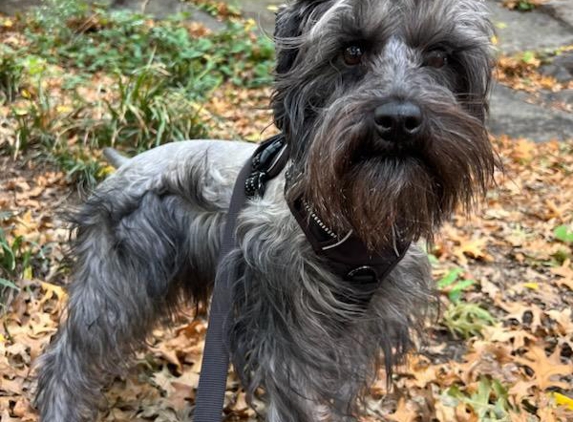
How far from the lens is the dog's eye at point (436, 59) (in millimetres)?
2139

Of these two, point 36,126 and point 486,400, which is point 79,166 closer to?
point 36,126

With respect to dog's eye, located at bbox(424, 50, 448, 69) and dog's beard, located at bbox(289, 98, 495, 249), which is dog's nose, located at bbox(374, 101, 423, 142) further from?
dog's eye, located at bbox(424, 50, 448, 69)

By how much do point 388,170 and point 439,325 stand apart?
270 centimetres

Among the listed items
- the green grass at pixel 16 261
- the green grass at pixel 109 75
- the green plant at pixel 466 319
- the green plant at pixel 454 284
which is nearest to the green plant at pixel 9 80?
the green grass at pixel 109 75

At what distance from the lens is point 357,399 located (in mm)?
3035

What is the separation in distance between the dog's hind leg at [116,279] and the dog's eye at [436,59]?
125 centimetres

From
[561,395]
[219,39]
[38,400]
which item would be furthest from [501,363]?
[219,39]

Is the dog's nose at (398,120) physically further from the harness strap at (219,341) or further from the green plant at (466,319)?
the green plant at (466,319)

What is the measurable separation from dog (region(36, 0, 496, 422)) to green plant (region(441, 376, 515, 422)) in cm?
90

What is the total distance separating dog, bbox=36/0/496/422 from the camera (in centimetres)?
198

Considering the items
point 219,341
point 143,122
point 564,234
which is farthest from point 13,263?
point 564,234

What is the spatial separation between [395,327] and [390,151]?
104cm

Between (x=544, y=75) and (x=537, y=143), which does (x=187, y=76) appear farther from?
(x=544, y=75)

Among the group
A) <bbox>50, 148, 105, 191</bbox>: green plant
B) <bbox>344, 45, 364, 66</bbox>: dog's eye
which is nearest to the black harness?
<bbox>344, 45, 364, 66</bbox>: dog's eye
